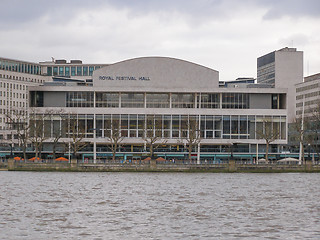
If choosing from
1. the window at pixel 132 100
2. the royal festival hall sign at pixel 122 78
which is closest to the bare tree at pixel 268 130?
the window at pixel 132 100

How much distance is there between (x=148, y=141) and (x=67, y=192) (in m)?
75.5

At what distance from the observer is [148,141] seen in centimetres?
14512

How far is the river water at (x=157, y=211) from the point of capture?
4369cm

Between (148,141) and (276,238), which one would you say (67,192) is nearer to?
(276,238)

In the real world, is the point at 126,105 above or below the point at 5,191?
above

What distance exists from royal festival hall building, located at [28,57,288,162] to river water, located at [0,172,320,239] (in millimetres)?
64108

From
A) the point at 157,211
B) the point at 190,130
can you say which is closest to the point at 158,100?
the point at 190,130

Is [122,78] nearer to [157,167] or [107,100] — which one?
[107,100]

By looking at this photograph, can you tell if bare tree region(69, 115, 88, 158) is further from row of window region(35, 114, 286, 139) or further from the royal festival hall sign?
the royal festival hall sign

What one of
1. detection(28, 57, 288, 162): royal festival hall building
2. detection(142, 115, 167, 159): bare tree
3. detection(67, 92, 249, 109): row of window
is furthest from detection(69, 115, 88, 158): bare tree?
detection(142, 115, 167, 159): bare tree

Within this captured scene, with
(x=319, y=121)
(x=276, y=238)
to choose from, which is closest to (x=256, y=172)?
(x=319, y=121)

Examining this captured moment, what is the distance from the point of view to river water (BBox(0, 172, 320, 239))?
1720 inches

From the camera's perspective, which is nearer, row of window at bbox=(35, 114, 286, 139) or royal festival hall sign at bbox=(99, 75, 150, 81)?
row of window at bbox=(35, 114, 286, 139)

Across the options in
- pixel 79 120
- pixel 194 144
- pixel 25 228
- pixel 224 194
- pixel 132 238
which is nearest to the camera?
pixel 132 238
